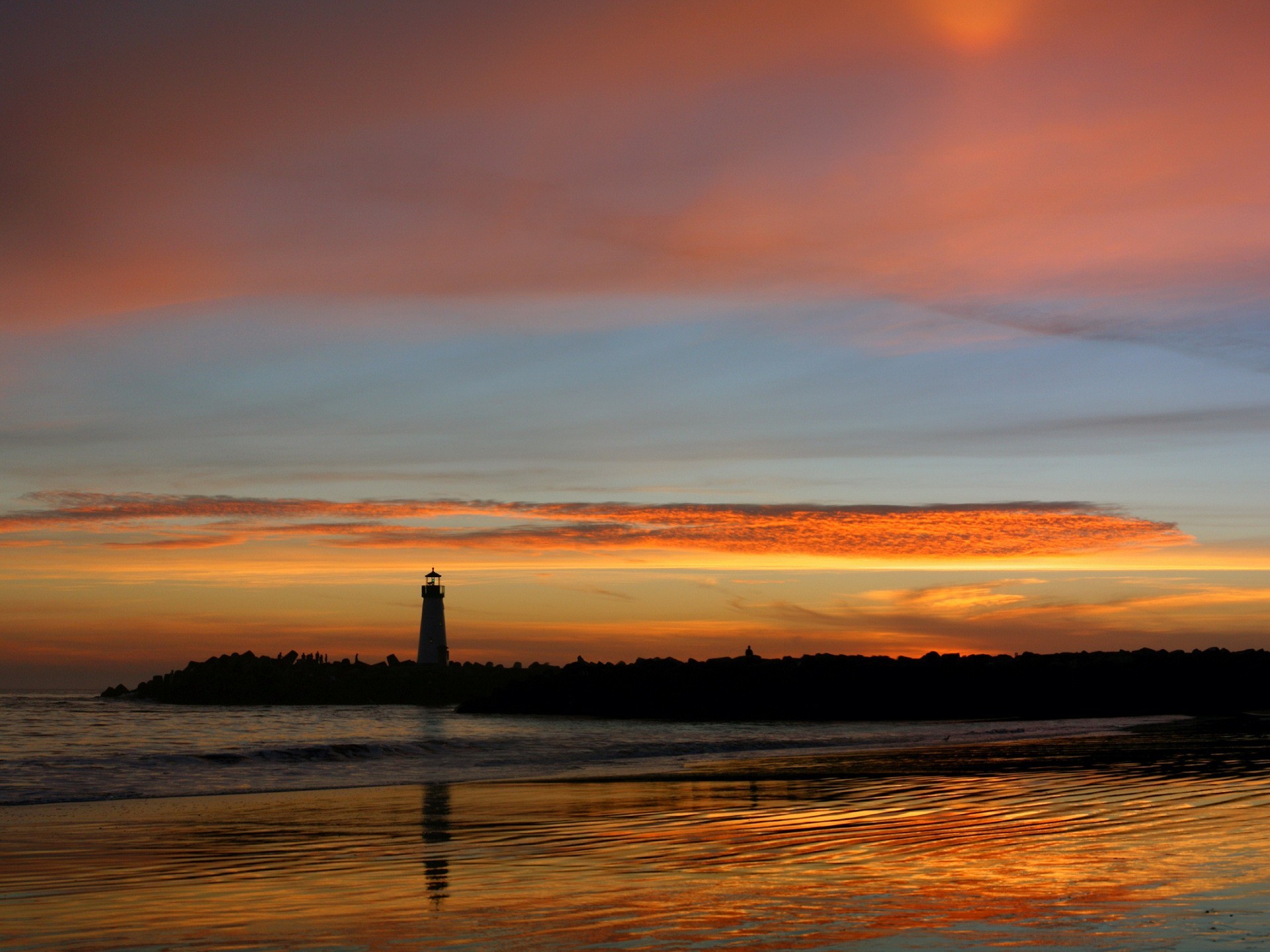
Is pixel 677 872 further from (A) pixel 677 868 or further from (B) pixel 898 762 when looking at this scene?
(B) pixel 898 762

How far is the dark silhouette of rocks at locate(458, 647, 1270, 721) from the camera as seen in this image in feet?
128

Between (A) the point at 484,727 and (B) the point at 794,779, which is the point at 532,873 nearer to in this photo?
(B) the point at 794,779

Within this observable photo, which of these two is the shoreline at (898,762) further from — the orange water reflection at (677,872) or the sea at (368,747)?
the orange water reflection at (677,872)

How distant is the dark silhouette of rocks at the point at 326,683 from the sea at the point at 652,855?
41404mm

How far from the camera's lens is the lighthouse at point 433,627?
61.2 meters

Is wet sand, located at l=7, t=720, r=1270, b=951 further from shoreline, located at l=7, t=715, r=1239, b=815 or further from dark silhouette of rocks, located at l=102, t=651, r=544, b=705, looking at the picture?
dark silhouette of rocks, located at l=102, t=651, r=544, b=705

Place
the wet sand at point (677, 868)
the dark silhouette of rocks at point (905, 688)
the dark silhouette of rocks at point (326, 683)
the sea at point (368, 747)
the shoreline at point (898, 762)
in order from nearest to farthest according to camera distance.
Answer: the wet sand at point (677, 868) → the shoreline at point (898, 762) → the sea at point (368, 747) → the dark silhouette of rocks at point (905, 688) → the dark silhouette of rocks at point (326, 683)

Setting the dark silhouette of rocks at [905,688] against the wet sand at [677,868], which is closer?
the wet sand at [677,868]

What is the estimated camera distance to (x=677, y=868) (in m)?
7.65

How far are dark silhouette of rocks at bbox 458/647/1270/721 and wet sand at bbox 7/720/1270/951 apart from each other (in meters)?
26.6

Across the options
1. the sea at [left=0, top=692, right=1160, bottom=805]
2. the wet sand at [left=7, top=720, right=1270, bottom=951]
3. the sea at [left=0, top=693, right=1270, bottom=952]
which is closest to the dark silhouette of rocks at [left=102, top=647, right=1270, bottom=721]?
the sea at [left=0, top=692, right=1160, bottom=805]

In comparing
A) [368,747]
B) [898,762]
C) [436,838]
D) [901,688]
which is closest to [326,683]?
[901,688]

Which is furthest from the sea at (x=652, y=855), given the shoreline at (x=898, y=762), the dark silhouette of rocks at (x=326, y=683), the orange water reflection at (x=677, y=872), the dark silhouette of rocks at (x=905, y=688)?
the dark silhouette of rocks at (x=326, y=683)

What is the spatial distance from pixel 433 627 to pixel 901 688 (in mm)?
29003
